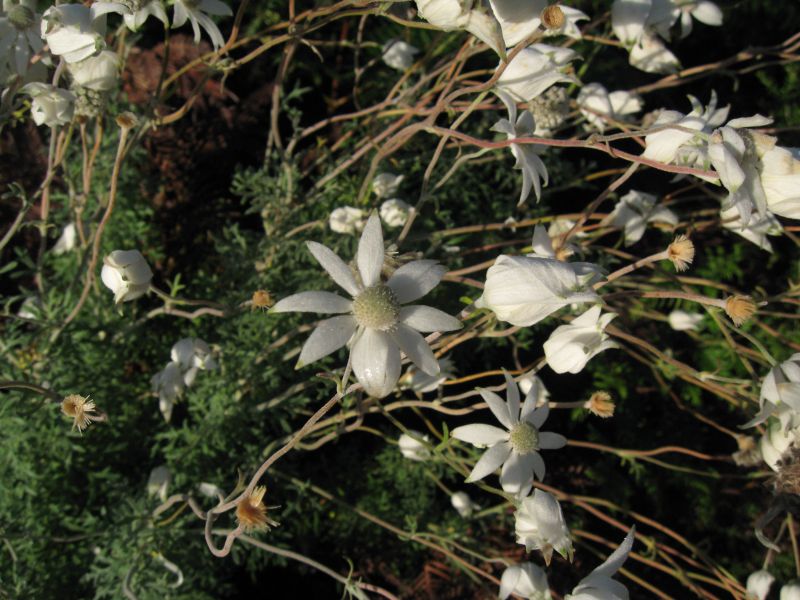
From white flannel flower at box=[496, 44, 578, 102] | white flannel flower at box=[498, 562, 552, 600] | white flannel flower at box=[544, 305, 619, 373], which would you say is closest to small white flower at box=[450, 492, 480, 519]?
white flannel flower at box=[498, 562, 552, 600]

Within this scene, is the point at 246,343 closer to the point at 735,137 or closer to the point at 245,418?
the point at 245,418

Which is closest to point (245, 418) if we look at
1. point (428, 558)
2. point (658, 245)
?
point (428, 558)

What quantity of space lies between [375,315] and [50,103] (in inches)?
27.7

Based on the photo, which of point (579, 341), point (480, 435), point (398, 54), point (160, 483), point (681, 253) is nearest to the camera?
point (681, 253)

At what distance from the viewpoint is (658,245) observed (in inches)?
93.6

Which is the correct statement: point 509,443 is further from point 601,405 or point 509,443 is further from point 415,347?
point 415,347

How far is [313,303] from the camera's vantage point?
3.12ft

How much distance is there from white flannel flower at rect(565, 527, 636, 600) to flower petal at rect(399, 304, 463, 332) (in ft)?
1.58

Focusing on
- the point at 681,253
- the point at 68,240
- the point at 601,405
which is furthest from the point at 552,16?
the point at 68,240

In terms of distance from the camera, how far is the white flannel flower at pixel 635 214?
1.45 metres

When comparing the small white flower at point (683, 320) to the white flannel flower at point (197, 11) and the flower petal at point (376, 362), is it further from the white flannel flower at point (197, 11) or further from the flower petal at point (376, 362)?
the white flannel flower at point (197, 11)

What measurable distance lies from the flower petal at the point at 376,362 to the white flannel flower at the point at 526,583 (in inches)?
20.4

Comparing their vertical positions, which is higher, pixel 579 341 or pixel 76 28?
pixel 76 28

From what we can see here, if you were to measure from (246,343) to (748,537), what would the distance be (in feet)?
5.79
